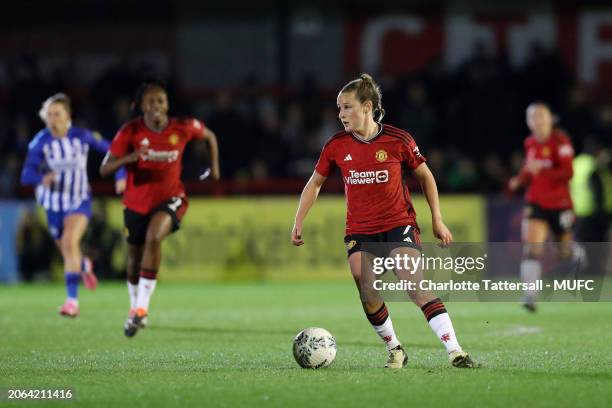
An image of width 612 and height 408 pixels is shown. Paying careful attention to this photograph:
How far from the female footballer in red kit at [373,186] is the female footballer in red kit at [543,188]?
588 cm

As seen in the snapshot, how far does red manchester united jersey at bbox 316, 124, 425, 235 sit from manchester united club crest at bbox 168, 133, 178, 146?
338cm

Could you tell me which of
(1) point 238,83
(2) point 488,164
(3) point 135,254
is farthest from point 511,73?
(3) point 135,254

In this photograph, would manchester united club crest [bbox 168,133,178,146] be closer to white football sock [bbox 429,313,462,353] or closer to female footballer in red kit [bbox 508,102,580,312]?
white football sock [bbox 429,313,462,353]

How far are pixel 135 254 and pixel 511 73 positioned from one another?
460 inches

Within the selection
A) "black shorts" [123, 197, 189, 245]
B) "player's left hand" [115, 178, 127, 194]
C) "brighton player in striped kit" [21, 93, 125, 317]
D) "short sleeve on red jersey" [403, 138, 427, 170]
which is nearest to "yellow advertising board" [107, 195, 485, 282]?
"brighton player in striped kit" [21, 93, 125, 317]

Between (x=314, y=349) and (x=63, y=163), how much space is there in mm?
5711

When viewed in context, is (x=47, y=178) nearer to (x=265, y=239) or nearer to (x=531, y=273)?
(x=531, y=273)

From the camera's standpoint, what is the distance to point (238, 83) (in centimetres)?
2512

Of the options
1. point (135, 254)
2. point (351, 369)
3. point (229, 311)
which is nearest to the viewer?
point (351, 369)

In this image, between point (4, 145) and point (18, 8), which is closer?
point (4, 145)

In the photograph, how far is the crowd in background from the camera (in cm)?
2084

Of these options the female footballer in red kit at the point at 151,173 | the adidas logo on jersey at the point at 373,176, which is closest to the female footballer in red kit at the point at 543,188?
the female footballer in red kit at the point at 151,173

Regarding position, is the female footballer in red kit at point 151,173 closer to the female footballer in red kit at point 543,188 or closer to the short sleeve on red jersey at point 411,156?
the short sleeve on red jersey at point 411,156

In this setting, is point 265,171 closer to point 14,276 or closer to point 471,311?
point 14,276
